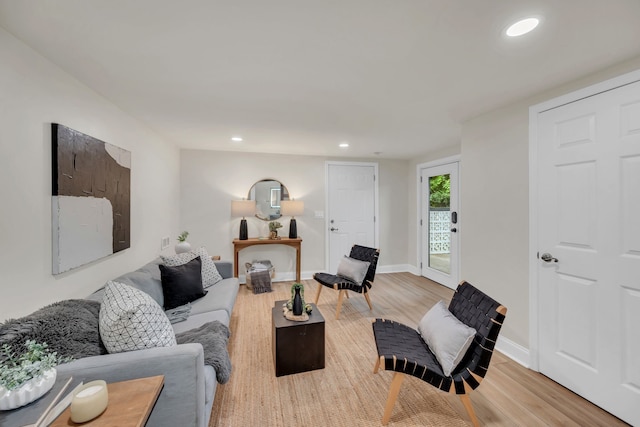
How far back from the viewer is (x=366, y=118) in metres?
2.70

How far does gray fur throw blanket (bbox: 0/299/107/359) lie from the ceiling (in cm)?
141

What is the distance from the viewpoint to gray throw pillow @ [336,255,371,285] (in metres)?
3.16

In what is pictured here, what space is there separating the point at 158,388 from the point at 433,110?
2.82 m

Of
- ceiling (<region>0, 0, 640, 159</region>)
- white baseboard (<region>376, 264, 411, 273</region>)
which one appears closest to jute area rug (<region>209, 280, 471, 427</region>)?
ceiling (<region>0, 0, 640, 159</region>)

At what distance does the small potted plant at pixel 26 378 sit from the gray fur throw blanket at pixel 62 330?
0.12 m

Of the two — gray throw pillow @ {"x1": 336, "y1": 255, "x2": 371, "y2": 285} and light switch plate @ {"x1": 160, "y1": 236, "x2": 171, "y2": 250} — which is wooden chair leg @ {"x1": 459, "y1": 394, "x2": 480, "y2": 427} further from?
light switch plate @ {"x1": 160, "y1": 236, "x2": 171, "y2": 250}

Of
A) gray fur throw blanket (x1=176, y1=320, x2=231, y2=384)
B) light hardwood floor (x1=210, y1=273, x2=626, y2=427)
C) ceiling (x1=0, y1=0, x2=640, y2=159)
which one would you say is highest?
ceiling (x1=0, y1=0, x2=640, y2=159)

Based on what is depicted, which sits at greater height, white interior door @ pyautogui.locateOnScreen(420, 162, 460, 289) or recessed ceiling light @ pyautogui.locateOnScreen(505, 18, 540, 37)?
recessed ceiling light @ pyautogui.locateOnScreen(505, 18, 540, 37)

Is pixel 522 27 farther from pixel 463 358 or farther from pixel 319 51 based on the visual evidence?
pixel 463 358

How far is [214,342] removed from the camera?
1.64m

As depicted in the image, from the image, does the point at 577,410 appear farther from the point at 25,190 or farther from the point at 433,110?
the point at 25,190

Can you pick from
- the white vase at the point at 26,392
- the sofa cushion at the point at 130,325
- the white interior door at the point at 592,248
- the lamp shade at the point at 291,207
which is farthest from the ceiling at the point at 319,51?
the lamp shade at the point at 291,207

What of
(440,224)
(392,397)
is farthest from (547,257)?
(440,224)

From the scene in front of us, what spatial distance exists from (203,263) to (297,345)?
4.58 feet
